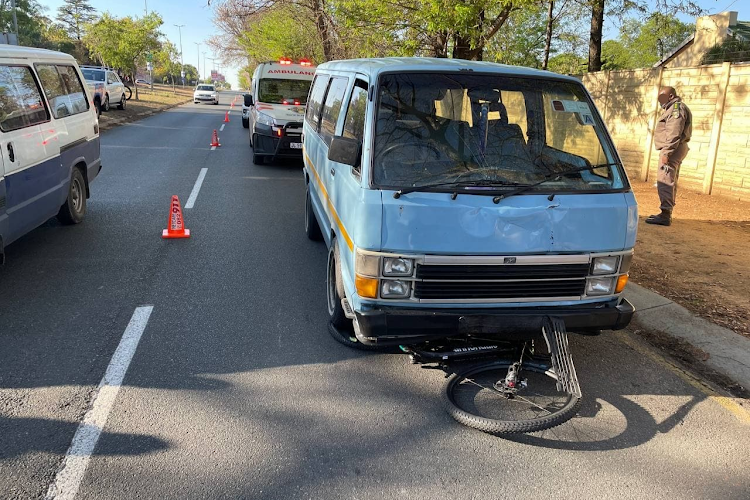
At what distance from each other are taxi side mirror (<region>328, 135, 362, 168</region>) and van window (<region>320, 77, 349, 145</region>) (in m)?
1.33

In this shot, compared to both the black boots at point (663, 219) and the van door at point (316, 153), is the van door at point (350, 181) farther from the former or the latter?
the black boots at point (663, 219)

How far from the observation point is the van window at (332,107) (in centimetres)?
545

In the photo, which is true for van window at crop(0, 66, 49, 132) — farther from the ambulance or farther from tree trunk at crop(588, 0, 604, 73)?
tree trunk at crop(588, 0, 604, 73)

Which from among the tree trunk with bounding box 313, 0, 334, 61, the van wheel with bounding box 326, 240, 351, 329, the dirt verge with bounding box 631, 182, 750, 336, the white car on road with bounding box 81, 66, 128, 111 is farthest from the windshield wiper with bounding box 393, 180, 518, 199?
the white car on road with bounding box 81, 66, 128, 111

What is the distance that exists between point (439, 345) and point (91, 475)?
87.1 inches

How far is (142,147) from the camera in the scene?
1653cm

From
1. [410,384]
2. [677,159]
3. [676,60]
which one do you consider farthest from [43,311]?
[676,60]

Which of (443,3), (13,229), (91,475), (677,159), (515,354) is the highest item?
(443,3)

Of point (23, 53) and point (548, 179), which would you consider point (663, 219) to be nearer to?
point (548, 179)

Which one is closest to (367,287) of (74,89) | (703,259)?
(703,259)

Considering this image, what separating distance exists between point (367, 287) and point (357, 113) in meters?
1.57

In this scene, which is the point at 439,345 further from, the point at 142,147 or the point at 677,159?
the point at 142,147

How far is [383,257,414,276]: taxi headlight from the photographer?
3.64m

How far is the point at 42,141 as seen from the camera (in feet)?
20.5
